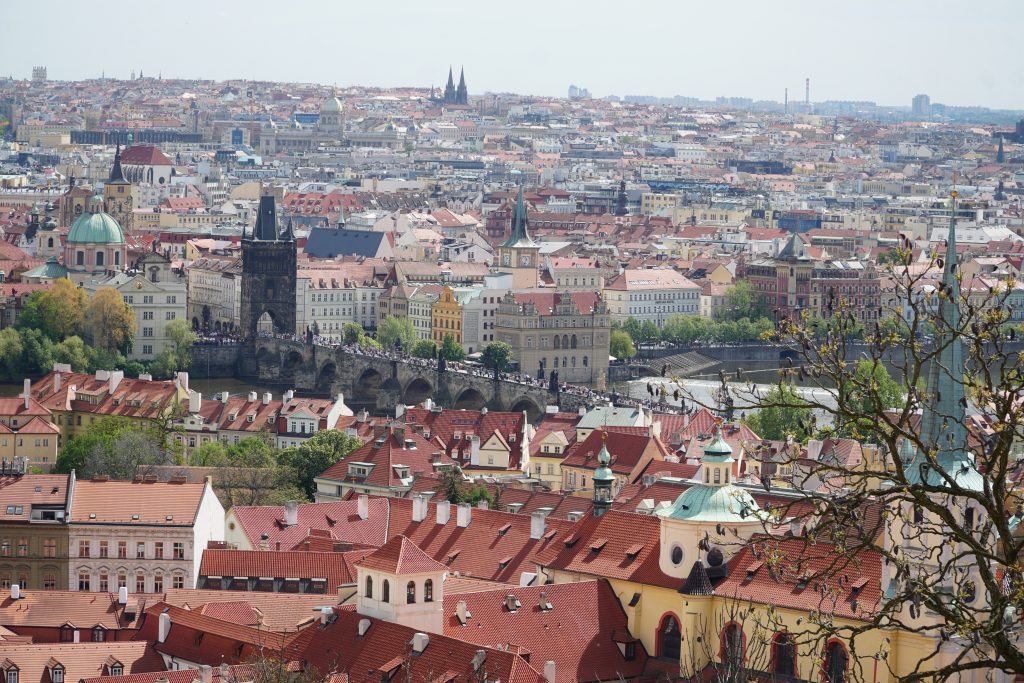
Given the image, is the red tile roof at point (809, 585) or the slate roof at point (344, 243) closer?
the red tile roof at point (809, 585)

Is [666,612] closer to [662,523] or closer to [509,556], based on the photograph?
[662,523]

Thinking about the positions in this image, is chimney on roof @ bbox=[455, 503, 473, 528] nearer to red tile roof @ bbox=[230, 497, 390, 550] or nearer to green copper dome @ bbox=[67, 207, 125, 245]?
red tile roof @ bbox=[230, 497, 390, 550]

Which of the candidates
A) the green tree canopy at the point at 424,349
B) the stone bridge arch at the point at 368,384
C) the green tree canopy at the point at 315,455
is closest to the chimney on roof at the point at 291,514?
the green tree canopy at the point at 315,455

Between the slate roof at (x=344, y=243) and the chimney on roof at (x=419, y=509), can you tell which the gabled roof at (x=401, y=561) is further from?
the slate roof at (x=344, y=243)

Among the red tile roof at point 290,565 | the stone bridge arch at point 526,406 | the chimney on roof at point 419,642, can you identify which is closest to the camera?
the chimney on roof at point 419,642

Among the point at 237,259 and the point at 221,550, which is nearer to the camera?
the point at 221,550

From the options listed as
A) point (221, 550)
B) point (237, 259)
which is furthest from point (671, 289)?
point (221, 550)

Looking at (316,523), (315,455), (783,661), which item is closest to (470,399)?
(315,455)
